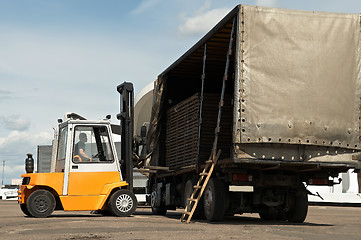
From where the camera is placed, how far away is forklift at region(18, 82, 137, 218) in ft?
45.8

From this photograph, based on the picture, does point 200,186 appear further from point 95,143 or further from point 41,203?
point 41,203

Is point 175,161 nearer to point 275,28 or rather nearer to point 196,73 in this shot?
point 196,73

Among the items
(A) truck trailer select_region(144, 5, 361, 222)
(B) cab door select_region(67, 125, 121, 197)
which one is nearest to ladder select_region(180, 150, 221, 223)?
(A) truck trailer select_region(144, 5, 361, 222)

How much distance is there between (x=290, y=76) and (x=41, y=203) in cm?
632

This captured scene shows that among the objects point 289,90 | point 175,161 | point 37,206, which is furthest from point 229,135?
point 37,206

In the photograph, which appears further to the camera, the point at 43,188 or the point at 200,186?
the point at 43,188

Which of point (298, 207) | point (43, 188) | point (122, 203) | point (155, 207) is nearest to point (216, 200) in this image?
point (298, 207)

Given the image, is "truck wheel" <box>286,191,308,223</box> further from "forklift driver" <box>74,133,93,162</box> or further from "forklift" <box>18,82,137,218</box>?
"forklift driver" <box>74,133,93,162</box>

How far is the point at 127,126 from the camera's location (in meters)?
15.0

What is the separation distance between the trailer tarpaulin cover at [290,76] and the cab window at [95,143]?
157 inches

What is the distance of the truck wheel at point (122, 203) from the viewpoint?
1408cm

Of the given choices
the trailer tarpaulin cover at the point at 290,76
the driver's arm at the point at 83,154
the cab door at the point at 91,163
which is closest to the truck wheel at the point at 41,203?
the cab door at the point at 91,163

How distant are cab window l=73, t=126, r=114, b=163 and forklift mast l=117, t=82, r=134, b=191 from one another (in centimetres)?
60

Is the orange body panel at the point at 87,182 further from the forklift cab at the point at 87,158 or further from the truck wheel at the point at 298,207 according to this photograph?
the truck wheel at the point at 298,207
